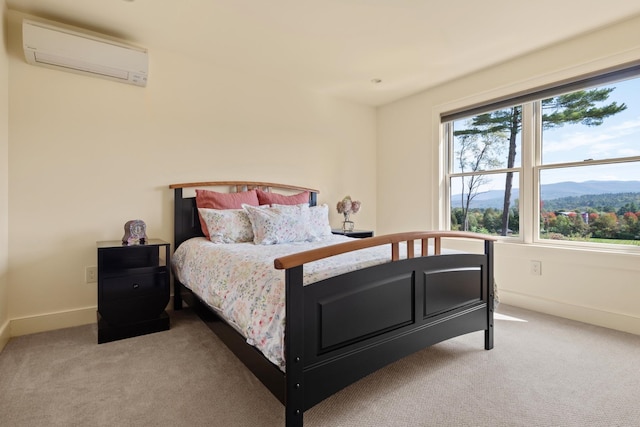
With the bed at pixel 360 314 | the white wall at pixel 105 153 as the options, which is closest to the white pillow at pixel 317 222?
Result: the white wall at pixel 105 153

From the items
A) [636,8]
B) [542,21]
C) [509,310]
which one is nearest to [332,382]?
[509,310]

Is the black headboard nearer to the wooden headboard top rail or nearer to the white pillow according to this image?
the wooden headboard top rail

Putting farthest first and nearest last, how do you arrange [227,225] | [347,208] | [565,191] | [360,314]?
[347,208] < [565,191] < [227,225] < [360,314]

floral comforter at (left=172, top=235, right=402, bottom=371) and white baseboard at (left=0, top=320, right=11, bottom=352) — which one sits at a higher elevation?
floral comforter at (left=172, top=235, right=402, bottom=371)

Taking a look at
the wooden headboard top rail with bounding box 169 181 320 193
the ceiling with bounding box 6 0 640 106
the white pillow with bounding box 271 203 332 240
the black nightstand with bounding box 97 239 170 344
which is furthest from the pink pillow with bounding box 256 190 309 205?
the ceiling with bounding box 6 0 640 106

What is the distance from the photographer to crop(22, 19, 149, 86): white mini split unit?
87.4 inches

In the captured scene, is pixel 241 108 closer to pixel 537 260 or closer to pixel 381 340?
pixel 381 340

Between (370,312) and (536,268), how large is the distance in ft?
7.24

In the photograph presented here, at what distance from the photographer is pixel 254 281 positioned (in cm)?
155

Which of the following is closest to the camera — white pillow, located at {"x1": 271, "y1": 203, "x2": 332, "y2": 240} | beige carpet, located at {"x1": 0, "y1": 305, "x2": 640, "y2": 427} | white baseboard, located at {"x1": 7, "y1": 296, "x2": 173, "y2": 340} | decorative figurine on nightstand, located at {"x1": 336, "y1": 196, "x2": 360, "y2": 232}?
beige carpet, located at {"x1": 0, "y1": 305, "x2": 640, "y2": 427}

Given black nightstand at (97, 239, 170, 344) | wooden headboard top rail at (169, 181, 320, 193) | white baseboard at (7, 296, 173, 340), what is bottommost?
white baseboard at (7, 296, 173, 340)

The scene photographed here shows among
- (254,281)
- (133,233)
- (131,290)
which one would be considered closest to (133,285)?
(131,290)

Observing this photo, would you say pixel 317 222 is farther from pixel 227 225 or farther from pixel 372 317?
pixel 372 317

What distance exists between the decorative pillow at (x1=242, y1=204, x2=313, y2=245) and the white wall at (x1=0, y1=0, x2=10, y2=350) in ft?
5.39
